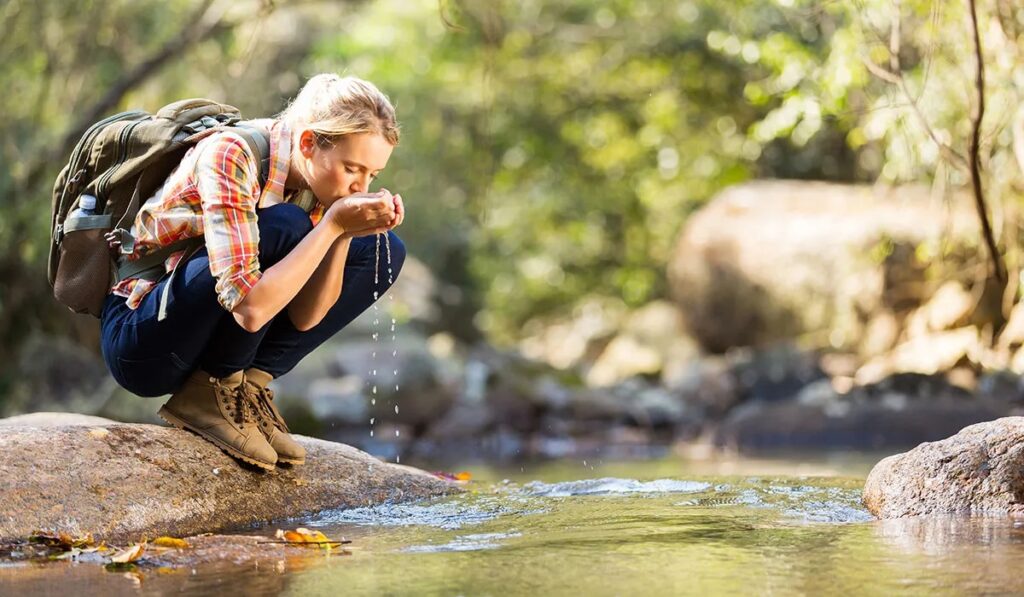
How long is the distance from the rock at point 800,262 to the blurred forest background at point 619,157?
0.13 ft

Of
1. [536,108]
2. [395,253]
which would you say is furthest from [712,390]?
[395,253]

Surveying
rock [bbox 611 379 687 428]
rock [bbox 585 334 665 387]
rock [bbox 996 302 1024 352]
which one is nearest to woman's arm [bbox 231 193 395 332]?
rock [bbox 611 379 687 428]

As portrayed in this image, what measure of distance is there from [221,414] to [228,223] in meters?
0.70

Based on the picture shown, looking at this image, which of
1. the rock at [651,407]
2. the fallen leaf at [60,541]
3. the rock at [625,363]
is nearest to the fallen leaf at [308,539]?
the fallen leaf at [60,541]

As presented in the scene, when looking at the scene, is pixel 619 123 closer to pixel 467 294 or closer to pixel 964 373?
pixel 467 294

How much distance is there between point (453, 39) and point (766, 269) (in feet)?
16.9

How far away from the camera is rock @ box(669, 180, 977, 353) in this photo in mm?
13039

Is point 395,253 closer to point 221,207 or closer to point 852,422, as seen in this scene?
point 221,207

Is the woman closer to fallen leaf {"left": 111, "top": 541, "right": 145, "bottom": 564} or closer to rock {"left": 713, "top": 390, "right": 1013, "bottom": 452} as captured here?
fallen leaf {"left": 111, "top": 541, "right": 145, "bottom": 564}

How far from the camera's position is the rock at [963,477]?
3613 millimetres

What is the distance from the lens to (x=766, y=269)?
14352 millimetres

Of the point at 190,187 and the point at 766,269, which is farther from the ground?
the point at 766,269

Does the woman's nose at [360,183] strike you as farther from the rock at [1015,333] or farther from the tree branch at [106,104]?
the rock at [1015,333]

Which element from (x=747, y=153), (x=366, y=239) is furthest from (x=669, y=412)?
(x=366, y=239)
